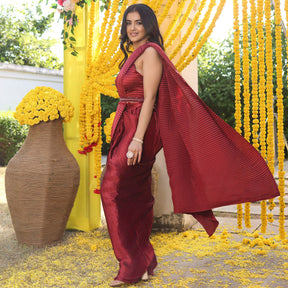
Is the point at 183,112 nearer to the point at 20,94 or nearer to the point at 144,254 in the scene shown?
the point at 144,254

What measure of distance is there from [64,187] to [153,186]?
0.76 m

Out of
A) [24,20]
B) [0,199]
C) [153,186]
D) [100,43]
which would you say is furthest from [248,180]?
[24,20]

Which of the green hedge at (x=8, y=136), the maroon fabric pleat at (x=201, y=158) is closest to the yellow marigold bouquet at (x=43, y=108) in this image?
the maroon fabric pleat at (x=201, y=158)

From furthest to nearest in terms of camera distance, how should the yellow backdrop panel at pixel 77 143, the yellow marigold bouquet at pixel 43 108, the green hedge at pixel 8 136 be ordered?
1. the green hedge at pixel 8 136
2. the yellow backdrop panel at pixel 77 143
3. the yellow marigold bouquet at pixel 43 108

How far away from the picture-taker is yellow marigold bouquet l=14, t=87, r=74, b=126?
3221 mm

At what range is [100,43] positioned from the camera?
3320mm

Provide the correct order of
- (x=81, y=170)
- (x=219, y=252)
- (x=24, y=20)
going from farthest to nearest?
(x=24, y=20), (x=81, y=170), (x=219, y=252)

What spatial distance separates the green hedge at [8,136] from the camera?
28.7 feet

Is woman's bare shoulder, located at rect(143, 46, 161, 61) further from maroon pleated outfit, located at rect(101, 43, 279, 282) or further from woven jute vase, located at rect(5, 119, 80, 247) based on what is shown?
woven jute vase, located at rect(5, 119, 80, 247)

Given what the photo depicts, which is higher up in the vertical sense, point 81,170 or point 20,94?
point 20,94

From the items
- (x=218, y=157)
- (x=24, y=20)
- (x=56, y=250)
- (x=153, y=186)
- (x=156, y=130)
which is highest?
(x=24, y=20)

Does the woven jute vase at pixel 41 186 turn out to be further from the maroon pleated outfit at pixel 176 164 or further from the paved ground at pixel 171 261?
the maroon pleated outfit at pixel 176 164

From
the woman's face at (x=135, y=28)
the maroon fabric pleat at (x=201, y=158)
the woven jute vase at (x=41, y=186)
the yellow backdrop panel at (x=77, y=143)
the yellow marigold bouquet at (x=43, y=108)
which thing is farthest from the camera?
the yellow backdrop panel at (x=77, y=143)

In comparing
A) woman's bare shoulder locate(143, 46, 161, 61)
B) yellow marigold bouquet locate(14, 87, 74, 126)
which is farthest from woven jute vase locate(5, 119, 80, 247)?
woman's bare shoulder locate(143, 46, 161, 61)
